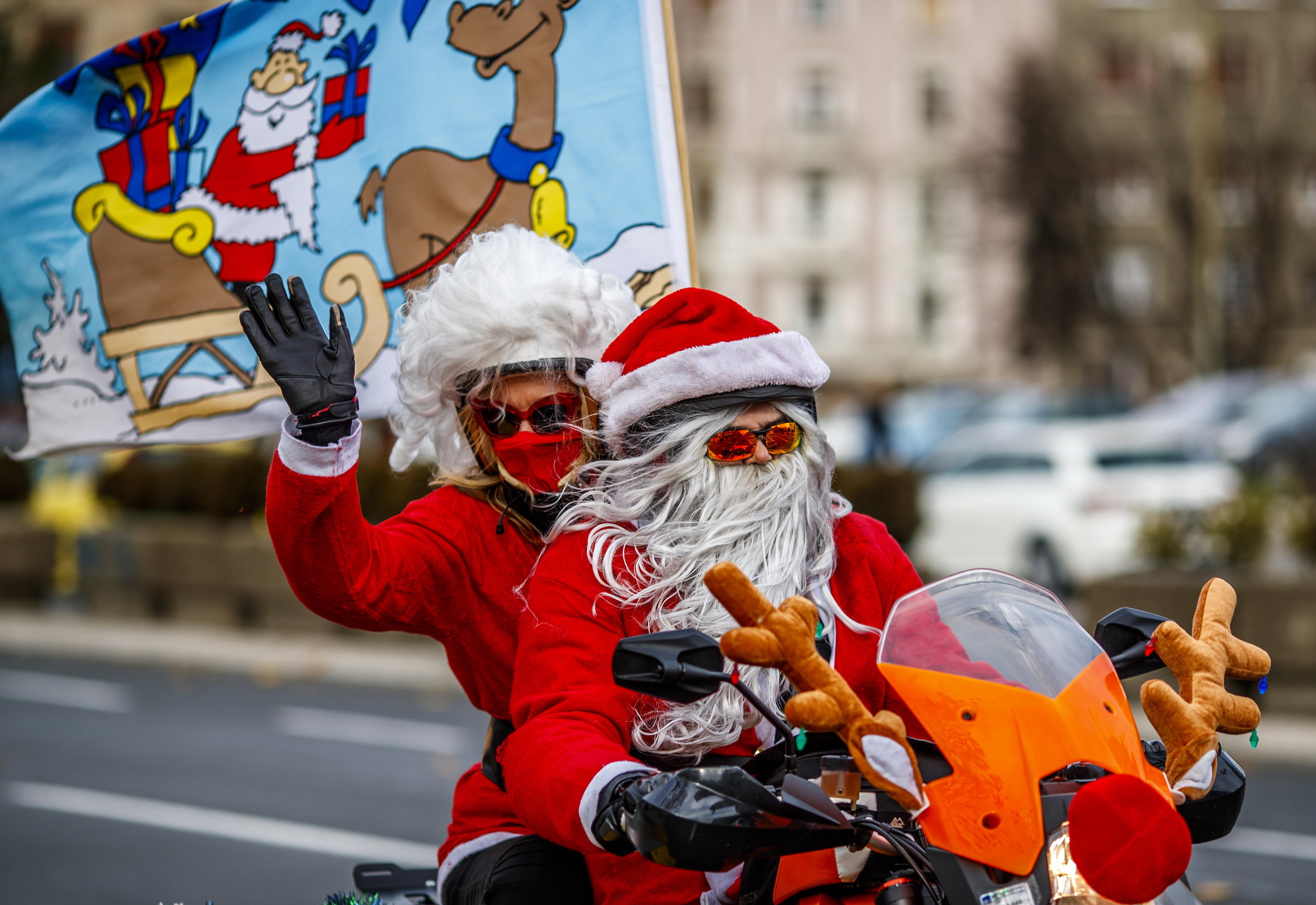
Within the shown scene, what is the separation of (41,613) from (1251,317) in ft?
114

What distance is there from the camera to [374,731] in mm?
9109

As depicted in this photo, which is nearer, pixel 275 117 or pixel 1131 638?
pixel 1131 638

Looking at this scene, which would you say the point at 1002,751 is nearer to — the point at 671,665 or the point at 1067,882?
the point at 1067,882

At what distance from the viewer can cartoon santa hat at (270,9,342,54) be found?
3549 millimetres

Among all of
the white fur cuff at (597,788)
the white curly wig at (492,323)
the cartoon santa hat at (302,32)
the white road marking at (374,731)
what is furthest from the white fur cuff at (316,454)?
the white road marking at (374,731)

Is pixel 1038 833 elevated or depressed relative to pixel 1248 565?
elevated

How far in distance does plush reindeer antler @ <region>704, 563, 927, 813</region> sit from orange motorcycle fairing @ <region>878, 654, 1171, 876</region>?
0.16 feet

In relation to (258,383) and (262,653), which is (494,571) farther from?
(262,653)

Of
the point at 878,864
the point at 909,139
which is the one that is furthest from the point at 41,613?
the point at 909,139

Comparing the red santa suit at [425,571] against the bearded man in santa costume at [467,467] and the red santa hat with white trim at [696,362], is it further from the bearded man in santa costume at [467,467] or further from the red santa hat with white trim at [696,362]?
the red santa hat with white trim at [696,362]

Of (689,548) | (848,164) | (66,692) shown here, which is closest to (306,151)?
(689,548)

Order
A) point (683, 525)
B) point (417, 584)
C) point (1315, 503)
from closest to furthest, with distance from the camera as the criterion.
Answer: point (683, 525)
point (417, 584)
point (1315, 503)

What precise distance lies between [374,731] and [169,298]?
6020 mm

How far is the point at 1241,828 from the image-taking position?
274 inches
